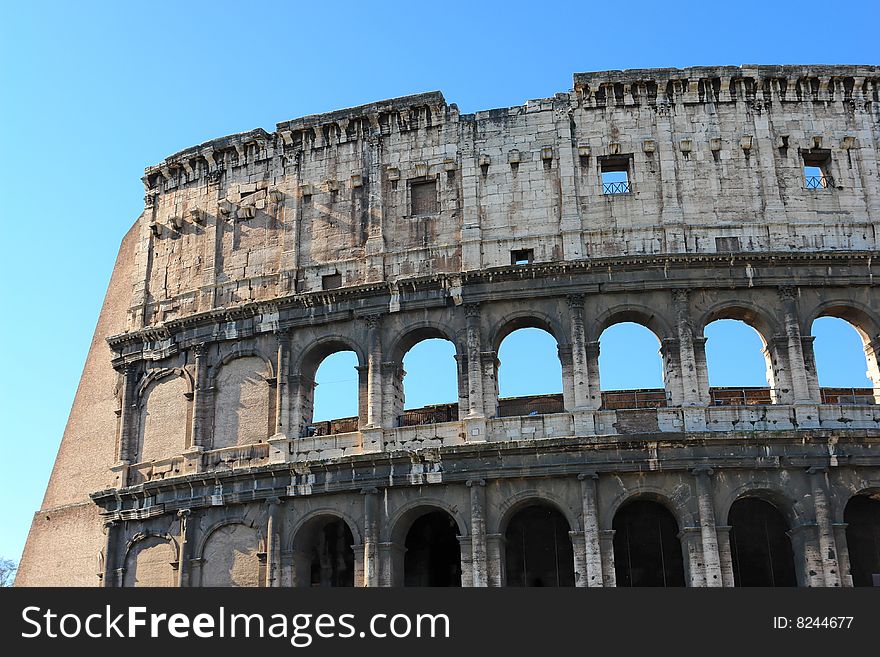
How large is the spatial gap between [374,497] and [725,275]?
9195 mm

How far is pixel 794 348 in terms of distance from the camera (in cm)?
2294

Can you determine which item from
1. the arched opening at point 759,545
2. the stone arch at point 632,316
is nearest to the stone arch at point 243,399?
the stone arch at point 632,316

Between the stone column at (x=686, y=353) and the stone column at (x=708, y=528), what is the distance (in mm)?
1665

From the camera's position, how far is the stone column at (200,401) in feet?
83.5

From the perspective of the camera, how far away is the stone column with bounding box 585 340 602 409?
75.0 feet

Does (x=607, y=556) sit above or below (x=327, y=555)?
→ below

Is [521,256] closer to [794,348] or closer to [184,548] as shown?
[794,348]

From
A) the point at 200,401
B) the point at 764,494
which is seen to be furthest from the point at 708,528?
the point at 200,401

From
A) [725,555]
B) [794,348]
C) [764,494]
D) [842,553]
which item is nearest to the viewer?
[842,553]

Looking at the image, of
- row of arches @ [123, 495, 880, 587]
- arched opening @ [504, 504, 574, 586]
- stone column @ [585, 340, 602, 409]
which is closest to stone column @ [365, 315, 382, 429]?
row of arches @ [123, 495, 880, 587]

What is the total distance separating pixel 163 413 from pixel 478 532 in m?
9.29

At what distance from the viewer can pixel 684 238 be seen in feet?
78.7

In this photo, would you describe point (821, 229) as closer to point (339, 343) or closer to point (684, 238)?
point (684, 238)
